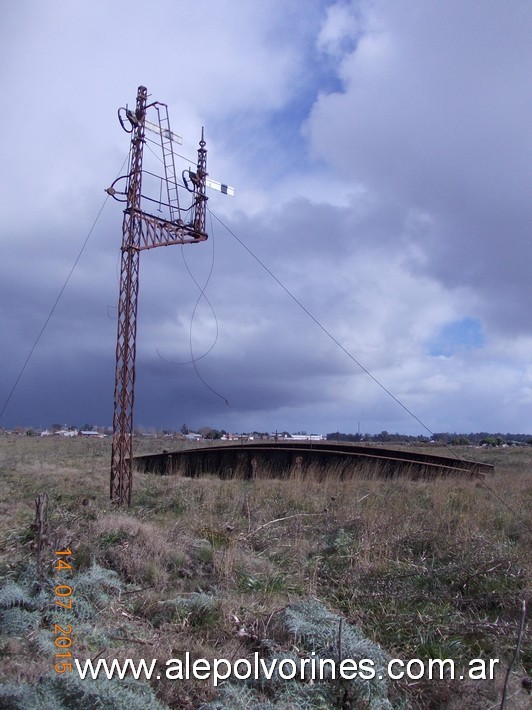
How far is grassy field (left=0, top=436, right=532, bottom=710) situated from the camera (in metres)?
4.58

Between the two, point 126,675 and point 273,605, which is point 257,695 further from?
point 273,605

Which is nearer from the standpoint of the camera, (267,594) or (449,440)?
(267,594)

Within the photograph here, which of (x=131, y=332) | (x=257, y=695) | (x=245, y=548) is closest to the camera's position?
(x=257, y=695)

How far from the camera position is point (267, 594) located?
634 cm

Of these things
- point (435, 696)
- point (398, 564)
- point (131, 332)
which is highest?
point (131, 332)

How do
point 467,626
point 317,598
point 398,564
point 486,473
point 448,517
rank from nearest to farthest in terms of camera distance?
1. point 467,626
2. point 317,598
3. point 398,564
4. point 448,517
5. point 486,473

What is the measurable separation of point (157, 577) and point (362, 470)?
8.54 m

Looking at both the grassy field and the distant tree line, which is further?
the distant tree line

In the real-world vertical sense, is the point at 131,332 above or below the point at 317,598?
above

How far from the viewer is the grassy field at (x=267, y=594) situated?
4578 mm

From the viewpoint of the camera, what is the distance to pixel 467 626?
18.7ft

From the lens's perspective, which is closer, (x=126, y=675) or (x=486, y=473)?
(x=126, y=675)

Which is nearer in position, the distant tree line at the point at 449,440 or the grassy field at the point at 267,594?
the grassy field at the point at 267,594

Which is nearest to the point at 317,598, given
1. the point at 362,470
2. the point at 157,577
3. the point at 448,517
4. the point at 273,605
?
the point at 273,605
